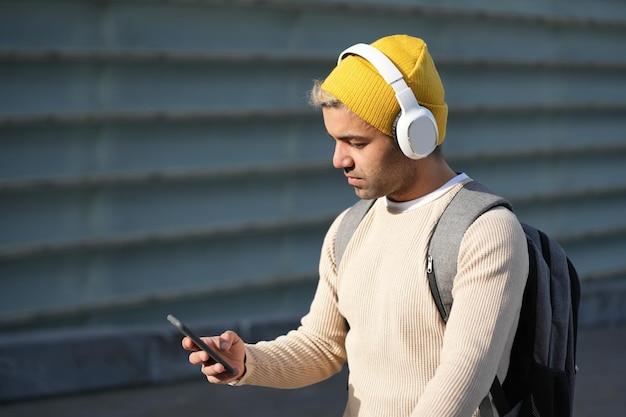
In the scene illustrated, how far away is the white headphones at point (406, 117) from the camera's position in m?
2.42

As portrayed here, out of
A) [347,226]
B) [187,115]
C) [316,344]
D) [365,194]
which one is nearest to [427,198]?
[365,194]

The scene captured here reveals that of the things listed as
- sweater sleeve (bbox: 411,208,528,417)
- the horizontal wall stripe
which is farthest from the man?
the horizontal wall stripe

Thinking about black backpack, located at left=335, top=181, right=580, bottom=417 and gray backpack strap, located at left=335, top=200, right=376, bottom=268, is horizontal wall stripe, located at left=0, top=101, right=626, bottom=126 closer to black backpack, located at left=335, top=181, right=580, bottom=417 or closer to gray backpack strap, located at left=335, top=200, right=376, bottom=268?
gray backpack strap, located at left=335, top=200, right=376, bottom=268

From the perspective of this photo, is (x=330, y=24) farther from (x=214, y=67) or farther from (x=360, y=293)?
(x=360, y=293)

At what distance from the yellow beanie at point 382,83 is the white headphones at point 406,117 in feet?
0.06

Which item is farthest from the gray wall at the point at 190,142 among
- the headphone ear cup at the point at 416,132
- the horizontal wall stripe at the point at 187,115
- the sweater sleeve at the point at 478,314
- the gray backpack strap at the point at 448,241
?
the sweater sleeve at the point at 478,314

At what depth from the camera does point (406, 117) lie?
2.43 metres

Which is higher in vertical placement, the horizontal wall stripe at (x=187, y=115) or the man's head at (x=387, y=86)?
the man's head at (x=387, y=86)

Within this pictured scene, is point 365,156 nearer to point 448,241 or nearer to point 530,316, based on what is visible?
point 448,241

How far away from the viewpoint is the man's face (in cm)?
249

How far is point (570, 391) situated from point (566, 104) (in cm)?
557

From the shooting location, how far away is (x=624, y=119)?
27.0 ft

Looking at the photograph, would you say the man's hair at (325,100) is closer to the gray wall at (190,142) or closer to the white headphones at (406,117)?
the white headphones at (406,117)

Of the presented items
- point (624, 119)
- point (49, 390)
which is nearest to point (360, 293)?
point (49, 390)
